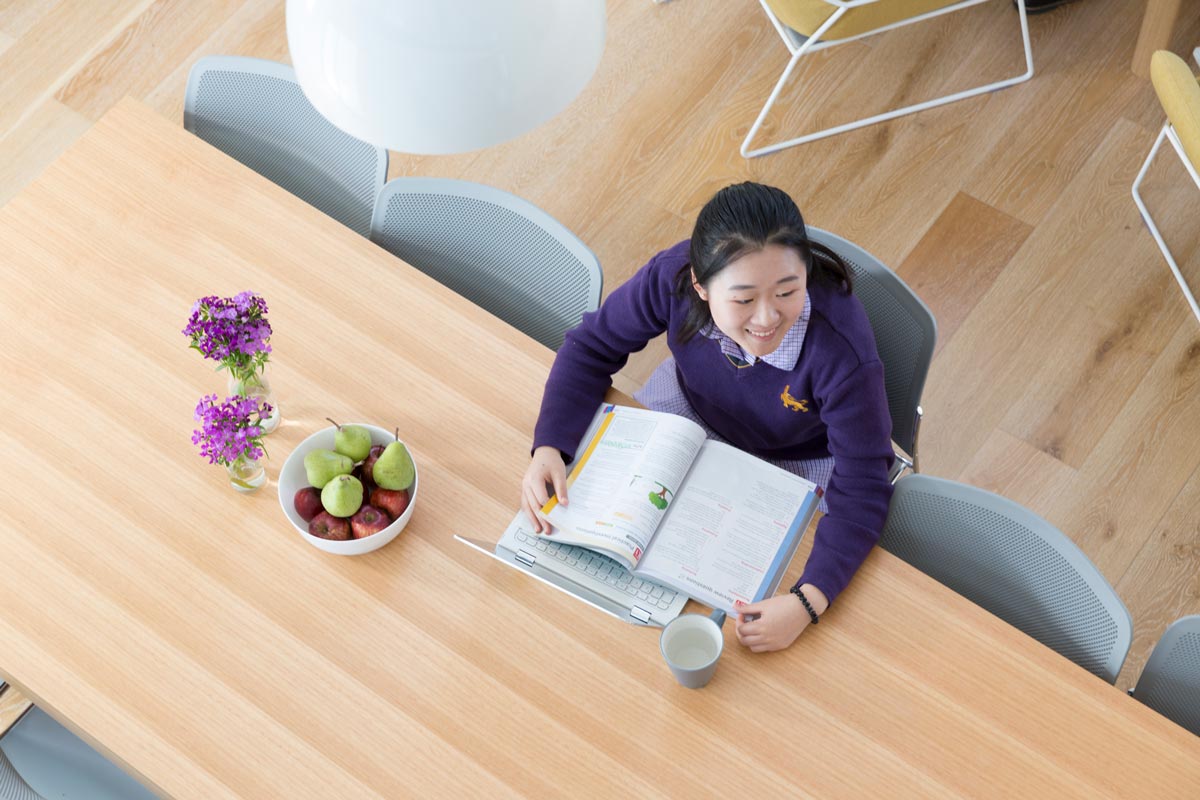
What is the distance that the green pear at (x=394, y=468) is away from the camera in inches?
68.4

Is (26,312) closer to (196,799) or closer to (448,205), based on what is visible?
(448,205)

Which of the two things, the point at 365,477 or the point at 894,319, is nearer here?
the point at 365,477

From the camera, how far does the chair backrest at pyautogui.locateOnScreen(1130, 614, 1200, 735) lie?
1659mm

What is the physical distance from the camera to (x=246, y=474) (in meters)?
1.84

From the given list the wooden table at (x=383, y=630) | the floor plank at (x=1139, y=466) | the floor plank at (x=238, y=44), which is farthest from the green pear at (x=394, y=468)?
the floor plank at (x=238, y=44)

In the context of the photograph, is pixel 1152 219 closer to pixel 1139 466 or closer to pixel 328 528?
pixel 1139 466

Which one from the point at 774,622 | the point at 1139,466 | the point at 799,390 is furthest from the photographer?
the point at 1139,466

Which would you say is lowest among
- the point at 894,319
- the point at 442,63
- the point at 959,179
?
the point at 959,179

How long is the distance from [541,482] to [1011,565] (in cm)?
75

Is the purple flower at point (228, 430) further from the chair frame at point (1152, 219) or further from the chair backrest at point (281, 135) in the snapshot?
the chair frame at point (1152, 219)

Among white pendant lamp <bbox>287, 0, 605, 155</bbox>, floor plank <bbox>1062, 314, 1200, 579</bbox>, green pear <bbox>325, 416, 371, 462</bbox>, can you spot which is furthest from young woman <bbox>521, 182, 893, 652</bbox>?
floor plank <bbox>1062, 314, 1200, 579</bbox>

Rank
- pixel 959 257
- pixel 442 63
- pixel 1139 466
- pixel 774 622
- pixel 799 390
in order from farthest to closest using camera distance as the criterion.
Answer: pixel 959 257 → pixel 1139 466 → pixel 799 390 → pixel 774 622 → pixel 442 63

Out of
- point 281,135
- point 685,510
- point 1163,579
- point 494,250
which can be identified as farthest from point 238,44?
point 1163,579

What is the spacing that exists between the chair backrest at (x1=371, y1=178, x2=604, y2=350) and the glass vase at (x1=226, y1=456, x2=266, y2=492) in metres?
0.56
